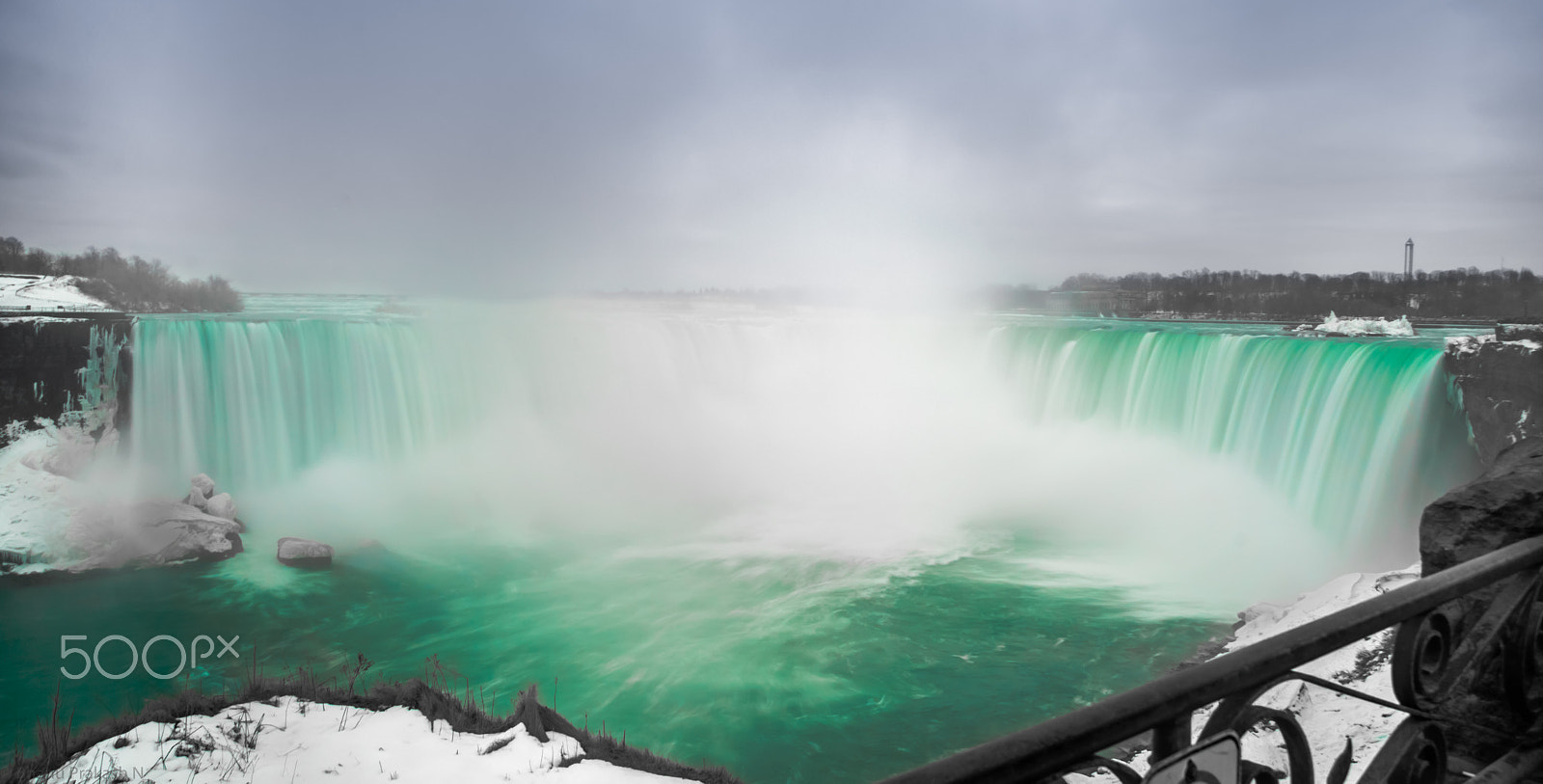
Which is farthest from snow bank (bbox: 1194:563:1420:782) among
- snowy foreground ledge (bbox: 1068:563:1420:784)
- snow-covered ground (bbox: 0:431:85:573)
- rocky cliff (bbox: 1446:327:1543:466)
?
snow-covered ground (bbox: 0:431:85:573)

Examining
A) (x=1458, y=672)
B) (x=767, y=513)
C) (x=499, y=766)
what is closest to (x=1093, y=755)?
(x=1458, y=672)

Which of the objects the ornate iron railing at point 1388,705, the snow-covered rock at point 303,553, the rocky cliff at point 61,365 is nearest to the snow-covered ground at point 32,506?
the rocky cliff at point 61,365

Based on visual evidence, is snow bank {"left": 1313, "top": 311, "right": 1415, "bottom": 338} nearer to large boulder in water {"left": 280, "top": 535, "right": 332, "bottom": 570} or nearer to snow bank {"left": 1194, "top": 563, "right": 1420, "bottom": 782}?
snow bank {"left": 1194, "top": 563, "right": 1420, "bottom": 782}

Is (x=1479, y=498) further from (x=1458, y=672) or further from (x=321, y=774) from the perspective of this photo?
(x=321, y=774)

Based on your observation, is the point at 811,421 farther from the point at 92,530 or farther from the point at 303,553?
the point at 92,530

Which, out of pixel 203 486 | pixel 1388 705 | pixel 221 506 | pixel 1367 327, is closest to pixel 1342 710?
pixel 1388 705

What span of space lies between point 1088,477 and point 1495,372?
590cm

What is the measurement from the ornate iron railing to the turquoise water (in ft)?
15.4

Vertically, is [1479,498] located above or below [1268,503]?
above

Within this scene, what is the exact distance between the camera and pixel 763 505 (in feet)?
47.2

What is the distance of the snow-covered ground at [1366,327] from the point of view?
37.9 feet

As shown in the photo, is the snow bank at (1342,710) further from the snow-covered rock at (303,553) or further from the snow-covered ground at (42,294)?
the snow-covered ground at (42,294)

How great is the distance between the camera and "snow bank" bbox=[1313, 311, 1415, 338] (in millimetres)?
11547

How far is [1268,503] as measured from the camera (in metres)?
10.4
